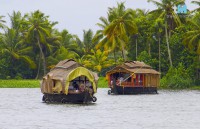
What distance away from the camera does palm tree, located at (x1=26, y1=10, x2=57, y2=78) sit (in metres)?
88.1

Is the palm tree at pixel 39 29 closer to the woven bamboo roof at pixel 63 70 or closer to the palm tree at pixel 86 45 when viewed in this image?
the palm tree at pixel 86 45

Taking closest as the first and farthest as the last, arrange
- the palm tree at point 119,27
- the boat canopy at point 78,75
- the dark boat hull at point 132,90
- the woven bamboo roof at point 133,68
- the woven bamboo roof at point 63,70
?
the boat canopy at point 78,75 < the woven bamboo roof at point 63,70 < the dark boat hull at point 132,90 < the woven bamboo roof at point 133,68 < the palm tree at point 119,27

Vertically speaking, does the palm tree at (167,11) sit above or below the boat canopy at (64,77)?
above

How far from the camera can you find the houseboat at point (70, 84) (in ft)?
151

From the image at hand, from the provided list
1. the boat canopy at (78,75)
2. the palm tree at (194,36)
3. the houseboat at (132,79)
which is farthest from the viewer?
the palm tree at (194,36)

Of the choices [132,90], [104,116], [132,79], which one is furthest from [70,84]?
[132,79]

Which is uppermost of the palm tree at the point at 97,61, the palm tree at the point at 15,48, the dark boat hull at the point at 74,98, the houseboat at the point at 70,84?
the palm tree at the point at 15,48

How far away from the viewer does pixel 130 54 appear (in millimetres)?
88938

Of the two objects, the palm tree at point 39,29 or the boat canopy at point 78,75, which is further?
the palm tree at point 39,29

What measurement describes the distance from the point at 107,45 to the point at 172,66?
352 inches

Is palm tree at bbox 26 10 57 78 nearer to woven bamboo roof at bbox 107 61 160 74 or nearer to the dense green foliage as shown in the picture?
the dense green foliage

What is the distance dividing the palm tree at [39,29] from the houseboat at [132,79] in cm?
2145

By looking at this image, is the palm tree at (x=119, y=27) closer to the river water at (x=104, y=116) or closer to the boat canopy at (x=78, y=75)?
the river water at (x=104, y=116)

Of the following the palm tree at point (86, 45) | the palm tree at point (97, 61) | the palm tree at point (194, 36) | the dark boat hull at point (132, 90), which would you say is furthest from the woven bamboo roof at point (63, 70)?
the palm tree at point (86, 45)
